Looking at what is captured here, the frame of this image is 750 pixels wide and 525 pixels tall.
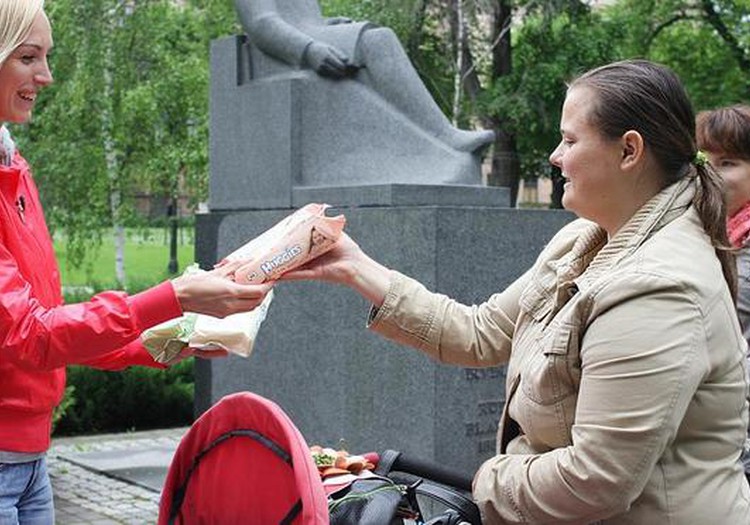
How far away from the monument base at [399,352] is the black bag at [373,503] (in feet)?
12.2

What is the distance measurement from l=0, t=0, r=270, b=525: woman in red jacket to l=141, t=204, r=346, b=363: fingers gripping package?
0.08m

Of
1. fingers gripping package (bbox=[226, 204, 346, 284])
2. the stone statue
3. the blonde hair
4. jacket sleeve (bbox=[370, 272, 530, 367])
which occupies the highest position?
the stone statue

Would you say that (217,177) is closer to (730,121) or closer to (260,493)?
(730,121)

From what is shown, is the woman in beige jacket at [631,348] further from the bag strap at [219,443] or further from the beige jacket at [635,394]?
the bag strap at [219,443]

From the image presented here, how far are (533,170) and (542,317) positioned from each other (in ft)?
79.8

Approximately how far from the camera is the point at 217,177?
8133 mm

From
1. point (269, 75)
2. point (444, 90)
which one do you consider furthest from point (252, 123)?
point (444, 90)

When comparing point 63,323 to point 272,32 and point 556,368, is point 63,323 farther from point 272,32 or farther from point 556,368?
point 272,32

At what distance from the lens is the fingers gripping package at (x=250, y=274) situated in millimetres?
2787

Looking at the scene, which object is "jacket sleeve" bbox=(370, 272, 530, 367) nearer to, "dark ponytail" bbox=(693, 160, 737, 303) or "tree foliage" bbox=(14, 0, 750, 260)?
"dark ponytail" bbox=(693, 160, 737, 303)

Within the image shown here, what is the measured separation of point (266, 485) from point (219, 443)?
0.18 meters

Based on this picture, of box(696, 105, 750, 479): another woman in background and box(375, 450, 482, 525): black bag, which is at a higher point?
box(696, 105, 750, 479): another woman in background

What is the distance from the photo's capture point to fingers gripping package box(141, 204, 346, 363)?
2.79m

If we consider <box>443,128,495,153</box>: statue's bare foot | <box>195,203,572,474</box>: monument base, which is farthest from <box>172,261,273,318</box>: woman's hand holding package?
<box>443,128,495,153</box>: statue's bare foot
